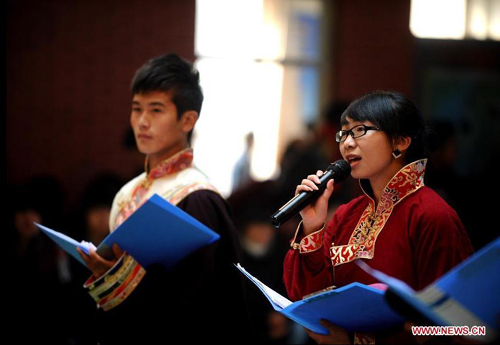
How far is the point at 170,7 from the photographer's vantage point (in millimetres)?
5531

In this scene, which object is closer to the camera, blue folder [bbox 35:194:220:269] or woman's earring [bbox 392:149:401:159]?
woman's earring [bbox 392:149:401:159]

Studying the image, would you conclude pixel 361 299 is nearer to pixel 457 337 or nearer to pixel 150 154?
pixel 457 337

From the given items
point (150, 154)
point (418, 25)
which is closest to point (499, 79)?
point (418, 25)

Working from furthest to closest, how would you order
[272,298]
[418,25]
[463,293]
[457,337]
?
[418,25] < [272,298] < [457,337] < [463,293]

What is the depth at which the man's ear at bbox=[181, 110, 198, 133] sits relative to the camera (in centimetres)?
238

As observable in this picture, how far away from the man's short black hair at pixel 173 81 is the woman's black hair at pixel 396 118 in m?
0.76

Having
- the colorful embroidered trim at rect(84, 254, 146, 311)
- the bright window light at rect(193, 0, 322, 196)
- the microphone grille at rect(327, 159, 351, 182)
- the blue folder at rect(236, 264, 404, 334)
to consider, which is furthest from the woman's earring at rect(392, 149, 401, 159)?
the bright window light at rect(193, 0, 322, 196)

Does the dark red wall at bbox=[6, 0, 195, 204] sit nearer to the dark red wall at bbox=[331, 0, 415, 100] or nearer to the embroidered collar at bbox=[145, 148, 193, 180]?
the dark red wall at bbox=[331, 0, 415, 100]

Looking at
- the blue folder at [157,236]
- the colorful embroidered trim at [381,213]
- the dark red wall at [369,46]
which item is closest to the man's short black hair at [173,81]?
the blue folder at [157,236]

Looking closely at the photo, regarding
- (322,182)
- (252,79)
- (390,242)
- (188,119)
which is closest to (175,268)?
(188,119)

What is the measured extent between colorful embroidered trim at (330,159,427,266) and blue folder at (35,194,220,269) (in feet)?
1.32

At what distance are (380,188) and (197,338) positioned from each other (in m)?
0.77

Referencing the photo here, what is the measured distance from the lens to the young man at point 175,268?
215cm

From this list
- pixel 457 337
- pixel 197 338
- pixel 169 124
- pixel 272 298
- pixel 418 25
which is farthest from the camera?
pixel 418 25
